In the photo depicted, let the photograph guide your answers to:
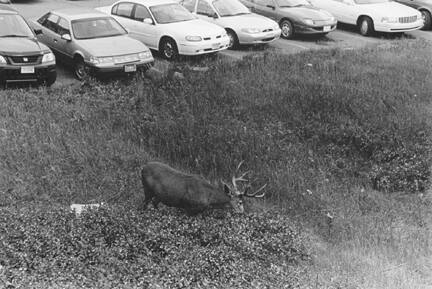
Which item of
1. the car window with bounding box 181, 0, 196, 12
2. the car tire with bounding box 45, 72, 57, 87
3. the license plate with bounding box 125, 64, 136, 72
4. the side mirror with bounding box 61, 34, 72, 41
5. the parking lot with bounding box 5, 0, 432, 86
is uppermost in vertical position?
the car window with bounding box 181, 0, 196, 12

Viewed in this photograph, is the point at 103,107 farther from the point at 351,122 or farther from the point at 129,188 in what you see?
the point at 351,122

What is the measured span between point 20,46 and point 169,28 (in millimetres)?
4645

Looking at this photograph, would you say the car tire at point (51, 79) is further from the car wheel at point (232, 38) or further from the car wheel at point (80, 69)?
the car wheel at point (232, 38)

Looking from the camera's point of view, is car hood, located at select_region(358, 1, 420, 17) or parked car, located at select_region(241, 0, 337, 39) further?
car hood, located at select_region(358, 1, 420, 17)

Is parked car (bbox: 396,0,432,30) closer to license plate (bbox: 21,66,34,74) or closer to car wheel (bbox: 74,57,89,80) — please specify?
car wheel (bbox: 74,57,89,80)

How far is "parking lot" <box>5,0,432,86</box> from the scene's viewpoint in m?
17.9

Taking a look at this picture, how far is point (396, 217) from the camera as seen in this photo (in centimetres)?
945

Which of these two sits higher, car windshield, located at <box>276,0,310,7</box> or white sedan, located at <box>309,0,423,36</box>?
car windshield, located at <box>276,0,310,7</box>

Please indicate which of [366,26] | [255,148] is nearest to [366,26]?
[366,26]

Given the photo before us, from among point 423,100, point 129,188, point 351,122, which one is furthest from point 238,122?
point 423,100

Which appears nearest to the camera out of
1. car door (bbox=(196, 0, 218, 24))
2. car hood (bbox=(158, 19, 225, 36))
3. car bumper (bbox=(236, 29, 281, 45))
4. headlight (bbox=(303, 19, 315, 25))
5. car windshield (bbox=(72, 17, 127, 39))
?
car windshield (bbox=(72, 17, 127, 39))

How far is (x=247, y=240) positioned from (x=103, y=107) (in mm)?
6162

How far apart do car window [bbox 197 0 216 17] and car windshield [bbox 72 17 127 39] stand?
3955mm

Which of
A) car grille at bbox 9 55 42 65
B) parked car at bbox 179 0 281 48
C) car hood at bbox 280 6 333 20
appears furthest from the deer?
car hood at bbox 280 6 333 20
